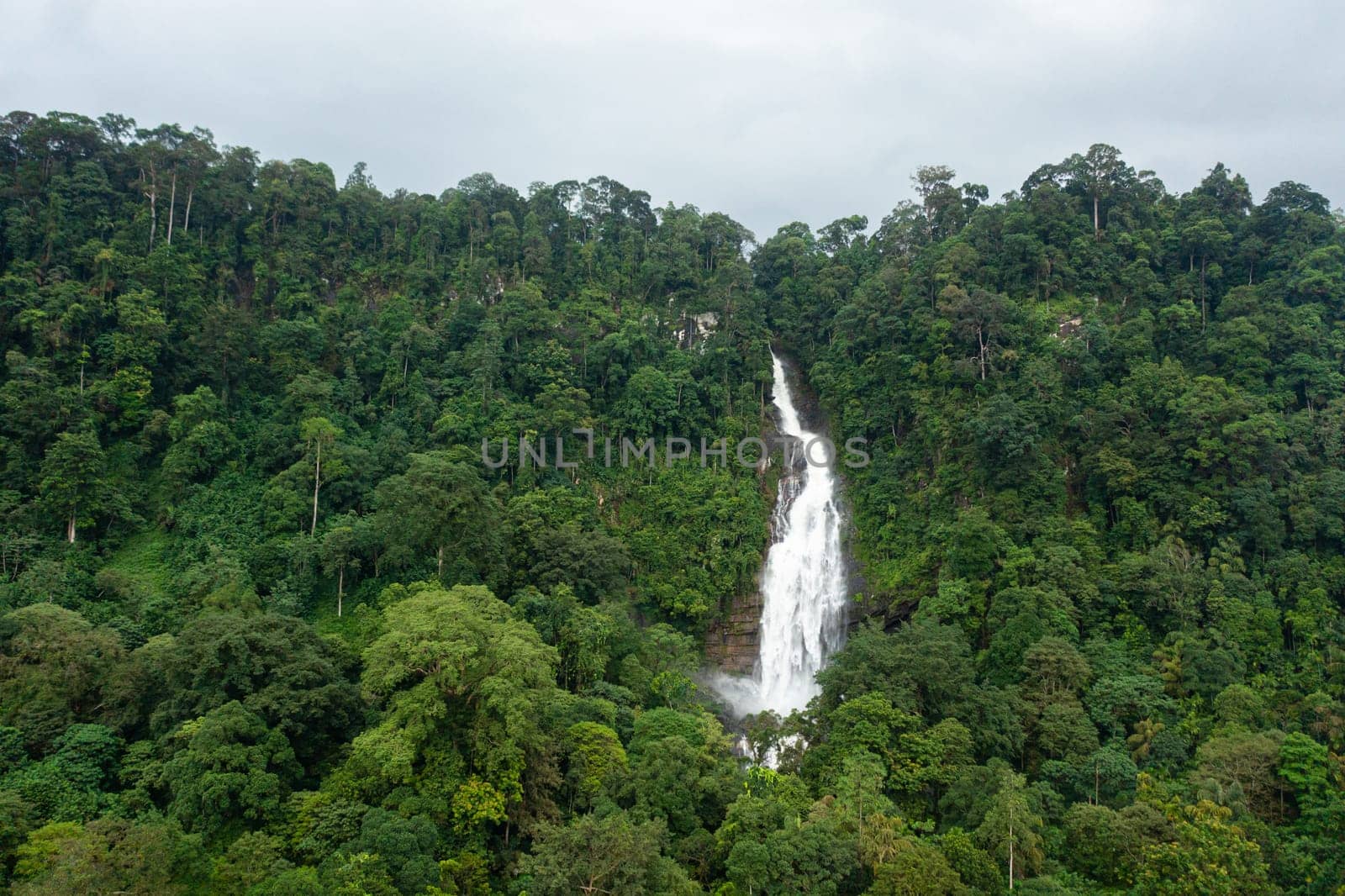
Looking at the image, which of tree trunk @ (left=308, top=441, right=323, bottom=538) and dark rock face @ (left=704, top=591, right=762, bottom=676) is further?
dark rock face @ (left=704, top=591, right=762, bottom=676)

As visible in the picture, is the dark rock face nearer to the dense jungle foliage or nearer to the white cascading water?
the white cascading water

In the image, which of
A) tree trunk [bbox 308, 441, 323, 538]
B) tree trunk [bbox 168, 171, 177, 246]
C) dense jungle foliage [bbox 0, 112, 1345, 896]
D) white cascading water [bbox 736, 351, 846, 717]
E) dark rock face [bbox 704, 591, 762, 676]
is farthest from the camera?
tree trunk [bbox 168, 171, 177, 246]

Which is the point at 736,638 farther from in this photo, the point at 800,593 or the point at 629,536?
the point at 629,536

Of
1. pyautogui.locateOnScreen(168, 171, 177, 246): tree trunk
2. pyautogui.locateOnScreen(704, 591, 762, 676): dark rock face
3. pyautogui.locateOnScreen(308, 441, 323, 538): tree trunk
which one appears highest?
pyautogui.locateOnScreen(168, 171, 177, 246): tree trunk

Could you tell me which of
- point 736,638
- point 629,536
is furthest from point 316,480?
point 736,638

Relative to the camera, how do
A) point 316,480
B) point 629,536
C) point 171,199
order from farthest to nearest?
1. point 171,199
2. point 629,536
3. point 316,480

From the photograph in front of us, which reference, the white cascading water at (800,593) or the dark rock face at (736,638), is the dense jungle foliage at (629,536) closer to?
the dark rock face at (736,638)

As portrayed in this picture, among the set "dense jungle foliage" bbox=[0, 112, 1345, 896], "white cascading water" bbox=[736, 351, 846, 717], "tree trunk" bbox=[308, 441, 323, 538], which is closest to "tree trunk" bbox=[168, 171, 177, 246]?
"dense jungle foliage" bbox=[0, 112, 1345, 896]
